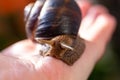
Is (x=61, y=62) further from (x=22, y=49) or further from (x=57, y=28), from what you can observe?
(x=22, y=49)

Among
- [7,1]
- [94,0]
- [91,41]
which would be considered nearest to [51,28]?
[91,41]

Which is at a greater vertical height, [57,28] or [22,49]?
[57,28]

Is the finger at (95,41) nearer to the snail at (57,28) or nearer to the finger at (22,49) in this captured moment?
the snail at (57,28)

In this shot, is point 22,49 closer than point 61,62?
No

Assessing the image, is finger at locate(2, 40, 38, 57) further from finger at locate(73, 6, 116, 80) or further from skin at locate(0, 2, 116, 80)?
finger at locate(73, 6, 116, 80)

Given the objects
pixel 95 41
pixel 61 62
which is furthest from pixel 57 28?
pixel 95 41

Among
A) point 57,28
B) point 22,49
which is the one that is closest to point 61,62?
point 57,28

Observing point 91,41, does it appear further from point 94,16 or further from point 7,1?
point 7,1
